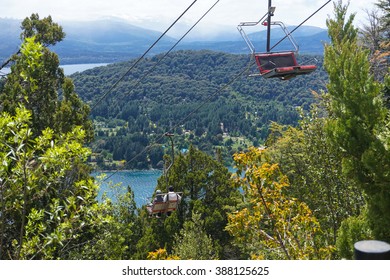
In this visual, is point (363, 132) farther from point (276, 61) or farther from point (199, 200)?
point (199, 200)

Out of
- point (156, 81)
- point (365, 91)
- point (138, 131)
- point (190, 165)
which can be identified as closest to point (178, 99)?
point (156, 81)

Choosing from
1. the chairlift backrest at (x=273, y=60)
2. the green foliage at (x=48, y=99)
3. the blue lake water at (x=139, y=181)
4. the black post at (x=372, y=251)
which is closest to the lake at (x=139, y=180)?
the blue lake water at (x=139, y=181)

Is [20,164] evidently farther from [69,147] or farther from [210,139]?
[210,139]

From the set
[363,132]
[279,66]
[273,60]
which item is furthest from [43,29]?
[363,132]

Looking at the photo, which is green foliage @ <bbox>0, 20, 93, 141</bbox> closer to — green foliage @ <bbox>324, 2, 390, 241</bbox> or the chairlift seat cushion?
the chairlift seat cushion

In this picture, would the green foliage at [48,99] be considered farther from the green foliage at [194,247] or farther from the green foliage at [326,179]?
the green foliage at [326,179]

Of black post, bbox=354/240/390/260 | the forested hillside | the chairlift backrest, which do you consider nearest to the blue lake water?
the forested hillside
